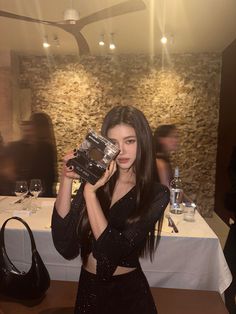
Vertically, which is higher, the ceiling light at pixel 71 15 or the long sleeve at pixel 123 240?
the ceiling light at pixel 71 15

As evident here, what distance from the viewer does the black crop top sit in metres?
0.96

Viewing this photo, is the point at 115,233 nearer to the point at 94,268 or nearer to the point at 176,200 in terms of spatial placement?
the point at 94,268

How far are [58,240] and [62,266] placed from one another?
2.60 feet

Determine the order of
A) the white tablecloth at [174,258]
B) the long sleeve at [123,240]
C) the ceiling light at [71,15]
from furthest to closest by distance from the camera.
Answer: the ceiling light at [71,15]
the white tablecloth at [174,258]
the long sleeve at [123,240]

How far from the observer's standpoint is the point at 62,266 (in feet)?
5.99

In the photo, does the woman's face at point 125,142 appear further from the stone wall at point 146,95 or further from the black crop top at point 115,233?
the stone wall at point 146,95

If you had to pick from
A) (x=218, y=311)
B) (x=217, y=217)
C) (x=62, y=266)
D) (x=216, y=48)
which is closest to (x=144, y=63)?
(x=216, y=48)

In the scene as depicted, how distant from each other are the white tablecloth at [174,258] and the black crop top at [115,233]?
0.68 meters

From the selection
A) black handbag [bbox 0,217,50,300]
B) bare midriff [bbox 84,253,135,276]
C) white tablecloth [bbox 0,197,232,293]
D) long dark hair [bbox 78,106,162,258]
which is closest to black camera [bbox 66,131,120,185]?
long dark hair [bbox 78,106,162,258]

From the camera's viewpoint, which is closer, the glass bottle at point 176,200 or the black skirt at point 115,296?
the black skirt at point 115,296

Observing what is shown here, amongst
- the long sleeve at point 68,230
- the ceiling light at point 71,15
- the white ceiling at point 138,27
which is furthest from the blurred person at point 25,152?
the long sleeve at point 68,230

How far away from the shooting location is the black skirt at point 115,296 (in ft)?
3.53

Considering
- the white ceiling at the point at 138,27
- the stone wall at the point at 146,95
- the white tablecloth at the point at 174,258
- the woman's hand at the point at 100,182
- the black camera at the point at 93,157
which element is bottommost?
the white tablecloth at the point at 174,258

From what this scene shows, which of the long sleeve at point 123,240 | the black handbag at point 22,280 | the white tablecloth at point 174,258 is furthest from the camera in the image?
the white tablecloth at point 174,258
